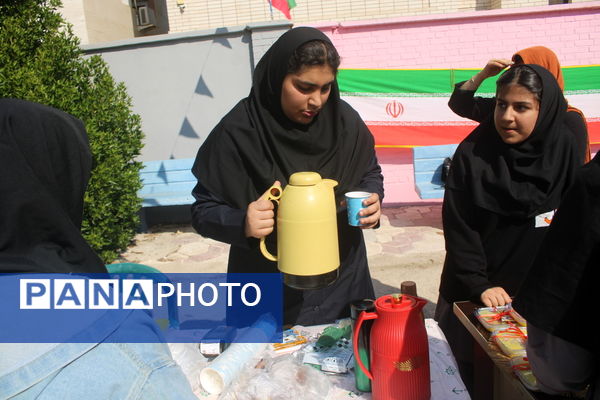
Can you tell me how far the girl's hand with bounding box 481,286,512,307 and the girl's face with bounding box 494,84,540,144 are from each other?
0.68 m

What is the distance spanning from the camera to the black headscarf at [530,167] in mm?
2088

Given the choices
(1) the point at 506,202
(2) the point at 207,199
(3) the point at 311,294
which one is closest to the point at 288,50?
(2) the point at 207,199

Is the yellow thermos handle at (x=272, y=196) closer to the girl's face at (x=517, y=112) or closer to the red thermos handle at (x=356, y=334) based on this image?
the red thermos handle at (x=356, y=334)

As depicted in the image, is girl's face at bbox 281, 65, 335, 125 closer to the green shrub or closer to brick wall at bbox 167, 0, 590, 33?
the green shrub

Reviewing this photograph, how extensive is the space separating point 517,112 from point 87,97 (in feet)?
14.4

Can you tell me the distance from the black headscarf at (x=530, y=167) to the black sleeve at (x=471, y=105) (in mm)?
561

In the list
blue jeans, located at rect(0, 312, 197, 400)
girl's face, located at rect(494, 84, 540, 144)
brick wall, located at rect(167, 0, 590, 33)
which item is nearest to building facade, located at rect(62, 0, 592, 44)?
brick wall, located at rect(167, 0, 590, 33)

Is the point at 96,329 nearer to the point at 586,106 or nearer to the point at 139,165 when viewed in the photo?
the point at 139,165

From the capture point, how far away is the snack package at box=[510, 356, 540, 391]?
1.34 metres

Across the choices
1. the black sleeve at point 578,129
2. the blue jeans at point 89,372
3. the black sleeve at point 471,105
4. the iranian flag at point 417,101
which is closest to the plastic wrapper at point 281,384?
the blue jeans at point 89,372

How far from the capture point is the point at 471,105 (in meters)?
2.77

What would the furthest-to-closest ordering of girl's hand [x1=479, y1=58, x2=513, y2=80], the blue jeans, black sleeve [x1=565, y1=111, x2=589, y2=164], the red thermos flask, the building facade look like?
the building facade < girl's hand [x1=479, y1=58, x2=513, y2=80] < black sleeve [x1=565, y1=111, x2=589, y2=164] < the red thermos flask < the blue jeans

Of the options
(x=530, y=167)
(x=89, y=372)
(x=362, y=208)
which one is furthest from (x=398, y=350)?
(x=530, y=167)

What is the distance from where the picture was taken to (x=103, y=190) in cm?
487
